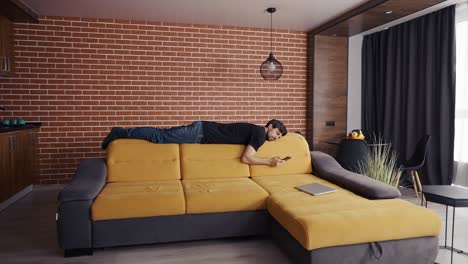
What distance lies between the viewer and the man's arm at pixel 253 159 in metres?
3.32

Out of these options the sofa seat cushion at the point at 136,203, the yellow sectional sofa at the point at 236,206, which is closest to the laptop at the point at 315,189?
the yellow sectional sofa at the point at 236,206

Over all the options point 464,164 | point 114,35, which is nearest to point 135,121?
point 114,35

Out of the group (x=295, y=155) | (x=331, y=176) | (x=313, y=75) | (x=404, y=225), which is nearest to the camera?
(x=404, y=225)

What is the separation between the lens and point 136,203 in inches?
99.4

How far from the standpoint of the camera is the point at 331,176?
3.16 meters

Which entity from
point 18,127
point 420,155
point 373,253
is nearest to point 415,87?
point 420,155

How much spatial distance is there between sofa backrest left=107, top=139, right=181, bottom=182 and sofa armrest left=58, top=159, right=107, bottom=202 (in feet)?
0.41

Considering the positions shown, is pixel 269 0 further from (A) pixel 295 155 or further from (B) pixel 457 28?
(B) pixel 457 28

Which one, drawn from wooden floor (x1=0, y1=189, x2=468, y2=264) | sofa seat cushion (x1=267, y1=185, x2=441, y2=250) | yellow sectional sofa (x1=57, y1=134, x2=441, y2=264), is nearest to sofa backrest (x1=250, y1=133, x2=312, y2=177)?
yellow sectional sofa (x1=57, y1=134, x2=441, y2=264)

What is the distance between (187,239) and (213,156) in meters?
0.93

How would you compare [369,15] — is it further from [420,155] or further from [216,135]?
[216,135]

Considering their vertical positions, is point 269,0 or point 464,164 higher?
point 269,0

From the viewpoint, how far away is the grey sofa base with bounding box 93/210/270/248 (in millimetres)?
2516

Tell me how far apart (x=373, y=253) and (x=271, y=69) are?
3083 mm
